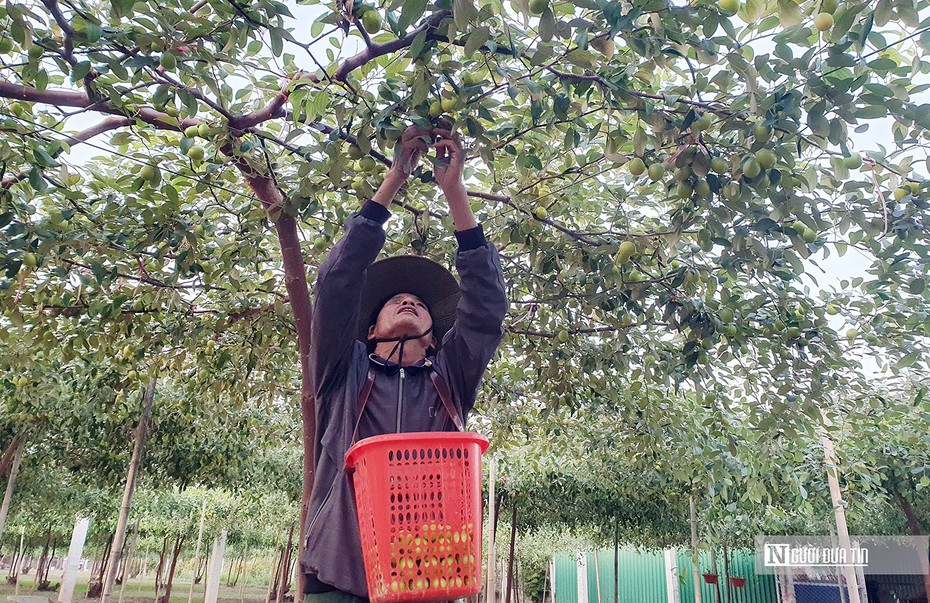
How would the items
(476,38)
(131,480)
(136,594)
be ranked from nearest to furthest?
(476,38)
(131,480)
(136,594)

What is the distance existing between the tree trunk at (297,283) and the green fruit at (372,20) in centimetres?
86

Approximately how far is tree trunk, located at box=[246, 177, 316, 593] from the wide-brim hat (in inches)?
15.0

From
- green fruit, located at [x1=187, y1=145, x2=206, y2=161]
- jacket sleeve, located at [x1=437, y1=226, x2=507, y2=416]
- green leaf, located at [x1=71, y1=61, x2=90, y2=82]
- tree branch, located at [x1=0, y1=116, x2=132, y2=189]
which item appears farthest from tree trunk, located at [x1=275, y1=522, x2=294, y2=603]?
green leaf, located at [x1=71, y1=61, x2=90, y2=82]

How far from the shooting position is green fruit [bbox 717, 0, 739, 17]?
1.57 meters

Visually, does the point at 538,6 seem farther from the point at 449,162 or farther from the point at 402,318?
the point at 402,318

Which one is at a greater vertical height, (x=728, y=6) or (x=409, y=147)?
(x=728, y=6)

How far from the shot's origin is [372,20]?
1.83 m

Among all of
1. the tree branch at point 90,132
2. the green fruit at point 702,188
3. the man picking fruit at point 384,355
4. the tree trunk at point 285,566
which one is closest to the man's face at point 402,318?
the man picking fruit at point 384,355

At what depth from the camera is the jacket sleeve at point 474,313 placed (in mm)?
2053

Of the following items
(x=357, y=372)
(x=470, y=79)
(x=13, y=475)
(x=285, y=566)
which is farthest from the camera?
(x=285, y=566)

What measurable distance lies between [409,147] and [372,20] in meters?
0.36

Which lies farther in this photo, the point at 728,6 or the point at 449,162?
the point at 449,162

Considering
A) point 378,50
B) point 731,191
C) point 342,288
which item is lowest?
point 342,288

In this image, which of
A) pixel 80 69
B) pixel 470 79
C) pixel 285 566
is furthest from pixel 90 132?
pixel 285 566
